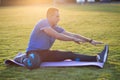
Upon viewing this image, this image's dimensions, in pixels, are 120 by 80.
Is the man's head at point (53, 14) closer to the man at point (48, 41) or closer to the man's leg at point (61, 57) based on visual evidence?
the man at point (48, 41)

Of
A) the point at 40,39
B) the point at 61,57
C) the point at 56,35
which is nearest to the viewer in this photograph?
the point at 56,35

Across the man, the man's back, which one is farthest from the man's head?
Result: the man's back

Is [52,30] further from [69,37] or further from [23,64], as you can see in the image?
[23,64]

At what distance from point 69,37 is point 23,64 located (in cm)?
118

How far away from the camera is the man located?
24.3 feet

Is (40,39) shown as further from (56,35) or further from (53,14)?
(53,14)

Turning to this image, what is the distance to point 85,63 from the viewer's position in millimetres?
7691

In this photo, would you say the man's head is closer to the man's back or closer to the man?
the man

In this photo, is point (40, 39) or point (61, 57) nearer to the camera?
point (40, 39)

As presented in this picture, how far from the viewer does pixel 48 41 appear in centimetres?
778

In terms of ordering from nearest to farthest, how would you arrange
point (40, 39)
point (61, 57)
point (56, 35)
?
point (56, 35)
point (40, 39)
point (61, 57)

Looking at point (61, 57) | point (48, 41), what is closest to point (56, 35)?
point (48, 41)

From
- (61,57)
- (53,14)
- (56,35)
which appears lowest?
(61,57)

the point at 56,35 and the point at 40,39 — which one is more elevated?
the point at 56,35
